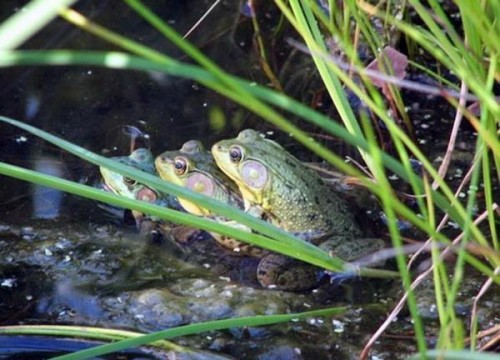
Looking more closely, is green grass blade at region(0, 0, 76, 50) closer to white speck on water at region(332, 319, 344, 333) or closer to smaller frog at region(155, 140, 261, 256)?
white speck on water at region(332, 319, 344, 333)

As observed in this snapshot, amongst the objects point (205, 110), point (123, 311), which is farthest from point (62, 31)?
point (123, 311)

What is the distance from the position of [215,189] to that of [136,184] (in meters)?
0.31

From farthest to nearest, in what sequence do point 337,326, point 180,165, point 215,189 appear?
1. point 215,189
2. point 180,165
3. point 337,326

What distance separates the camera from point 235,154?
330 cm

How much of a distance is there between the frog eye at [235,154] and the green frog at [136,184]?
0.31 meters

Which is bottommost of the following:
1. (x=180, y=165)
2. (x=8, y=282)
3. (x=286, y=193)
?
(x=286, y=193)

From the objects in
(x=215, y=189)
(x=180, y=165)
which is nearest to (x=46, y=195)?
(x=180, y=165)

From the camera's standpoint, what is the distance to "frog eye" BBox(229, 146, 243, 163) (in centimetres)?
329

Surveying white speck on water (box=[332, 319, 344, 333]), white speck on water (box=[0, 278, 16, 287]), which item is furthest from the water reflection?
white speck on water (box=[332, 319, 344, 333])

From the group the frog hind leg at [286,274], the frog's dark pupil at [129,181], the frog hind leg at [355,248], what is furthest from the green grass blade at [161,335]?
the frog's dark pupil at [129,181]

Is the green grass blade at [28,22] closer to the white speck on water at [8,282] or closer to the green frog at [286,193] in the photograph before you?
the white speck on water at [8,282]

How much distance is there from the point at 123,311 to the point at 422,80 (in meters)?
1.80

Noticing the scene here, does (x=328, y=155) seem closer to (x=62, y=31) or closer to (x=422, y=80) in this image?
(x=422, y=80)

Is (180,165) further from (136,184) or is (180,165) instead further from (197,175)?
(136,184)
